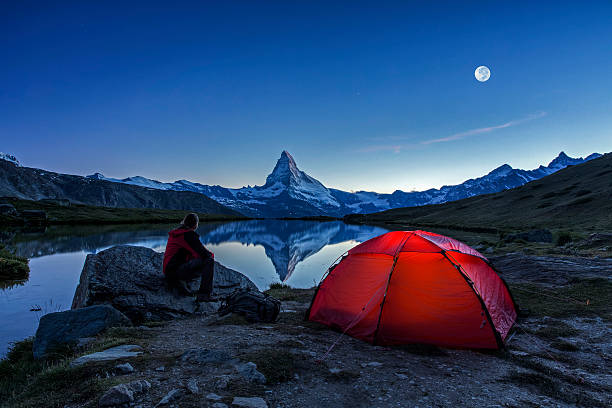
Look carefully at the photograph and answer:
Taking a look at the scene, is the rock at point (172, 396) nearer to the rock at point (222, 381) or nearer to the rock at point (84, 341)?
the rock at point (222, 381)

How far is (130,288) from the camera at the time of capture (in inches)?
436

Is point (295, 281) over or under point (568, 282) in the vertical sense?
under

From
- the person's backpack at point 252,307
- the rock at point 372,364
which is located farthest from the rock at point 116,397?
the person's backpack at point 252,307

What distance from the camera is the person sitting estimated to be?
11.4 meters

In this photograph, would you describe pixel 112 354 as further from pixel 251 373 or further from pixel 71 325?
pixel 251 373

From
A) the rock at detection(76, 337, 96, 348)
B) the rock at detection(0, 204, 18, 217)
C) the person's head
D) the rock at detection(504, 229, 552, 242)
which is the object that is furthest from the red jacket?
the rock at detection(0, 204, 18, 217)

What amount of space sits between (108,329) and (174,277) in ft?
9.98

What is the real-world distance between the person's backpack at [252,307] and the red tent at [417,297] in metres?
1.48

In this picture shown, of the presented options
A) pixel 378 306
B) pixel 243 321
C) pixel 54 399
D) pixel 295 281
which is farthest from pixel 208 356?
pixel 295 281

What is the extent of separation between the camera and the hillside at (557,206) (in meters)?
59.0

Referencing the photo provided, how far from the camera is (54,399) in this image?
5105 mm

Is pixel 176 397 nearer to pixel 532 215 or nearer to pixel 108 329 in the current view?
pixel 108 329

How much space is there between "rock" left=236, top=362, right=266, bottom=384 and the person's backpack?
4150mm

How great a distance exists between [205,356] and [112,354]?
1.95 meters
